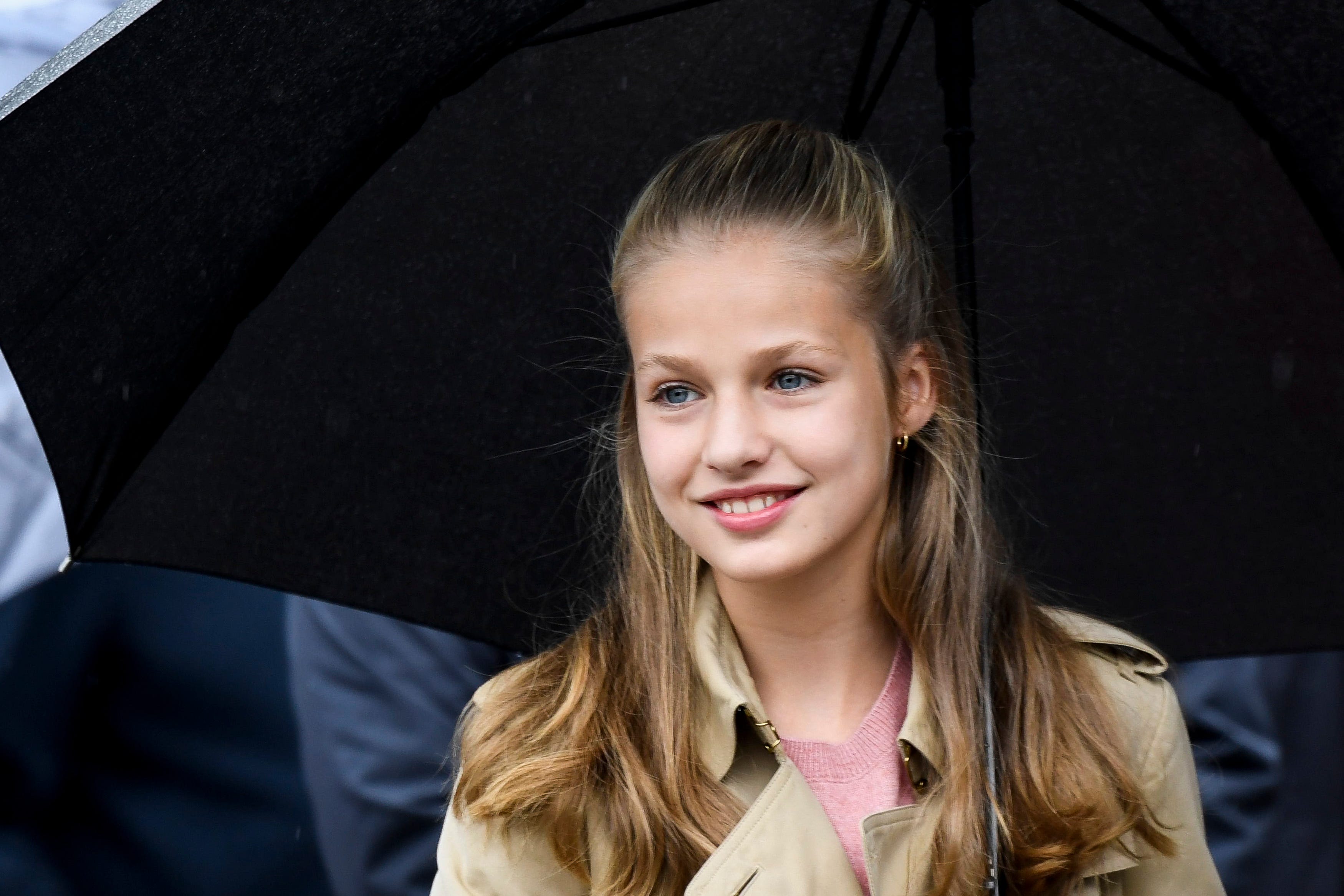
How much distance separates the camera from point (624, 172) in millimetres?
2334

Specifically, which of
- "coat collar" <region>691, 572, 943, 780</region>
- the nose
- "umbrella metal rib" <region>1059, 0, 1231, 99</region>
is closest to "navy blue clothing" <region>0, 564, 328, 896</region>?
"coat collar" <region>691, 572, 943, 780</region>

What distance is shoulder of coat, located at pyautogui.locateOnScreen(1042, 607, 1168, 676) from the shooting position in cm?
230

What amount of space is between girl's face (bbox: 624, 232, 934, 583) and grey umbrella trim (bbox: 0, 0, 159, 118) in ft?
2.45

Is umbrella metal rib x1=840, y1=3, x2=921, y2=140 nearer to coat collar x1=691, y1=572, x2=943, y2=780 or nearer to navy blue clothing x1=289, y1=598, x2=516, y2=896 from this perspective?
coat collar x1=691, y1=572, x2=943, y2=780

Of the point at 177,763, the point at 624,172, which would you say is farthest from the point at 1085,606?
the point at 177,763

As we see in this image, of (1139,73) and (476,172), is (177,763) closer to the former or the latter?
(476,172)

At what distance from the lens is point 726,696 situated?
2.13 metres

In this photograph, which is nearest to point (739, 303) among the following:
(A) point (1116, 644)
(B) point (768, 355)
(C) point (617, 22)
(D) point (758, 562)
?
(B) point (768, 355)

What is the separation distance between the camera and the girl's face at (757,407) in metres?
2.00

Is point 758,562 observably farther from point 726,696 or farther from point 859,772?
point 859,772

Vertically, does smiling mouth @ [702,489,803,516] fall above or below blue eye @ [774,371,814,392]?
below

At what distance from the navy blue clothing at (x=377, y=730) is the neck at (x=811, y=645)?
1.24m

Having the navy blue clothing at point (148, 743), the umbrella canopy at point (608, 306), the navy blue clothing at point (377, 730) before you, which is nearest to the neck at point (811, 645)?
the umbrella canopy at point (608, 306)

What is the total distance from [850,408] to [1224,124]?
0.67 metres
